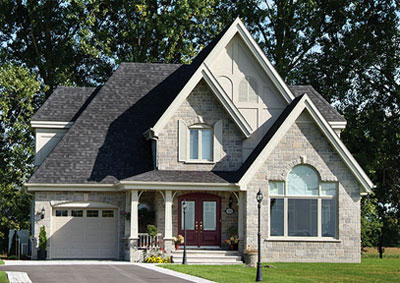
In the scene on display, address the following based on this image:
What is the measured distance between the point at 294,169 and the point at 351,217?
3.22m

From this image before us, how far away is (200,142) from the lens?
35000mm

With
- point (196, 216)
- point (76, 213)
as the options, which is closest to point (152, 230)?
point (196, 216)

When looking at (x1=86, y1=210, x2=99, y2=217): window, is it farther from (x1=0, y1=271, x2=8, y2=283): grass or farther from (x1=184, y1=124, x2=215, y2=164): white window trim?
(x1=0, y1=271, x2=8, y2=283): grass

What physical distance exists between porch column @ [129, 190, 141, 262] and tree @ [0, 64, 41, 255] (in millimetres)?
15103

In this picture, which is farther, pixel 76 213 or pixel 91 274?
pixel 76 213

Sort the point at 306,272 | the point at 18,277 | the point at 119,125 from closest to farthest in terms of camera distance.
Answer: the point at 18,277 < the point at 306,272 < the point at 119,125

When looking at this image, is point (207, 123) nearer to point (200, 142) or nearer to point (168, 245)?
point (200, 142)

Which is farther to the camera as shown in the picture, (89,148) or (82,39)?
(82,39)

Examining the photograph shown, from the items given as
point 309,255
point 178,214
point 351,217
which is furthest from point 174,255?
point 351,217

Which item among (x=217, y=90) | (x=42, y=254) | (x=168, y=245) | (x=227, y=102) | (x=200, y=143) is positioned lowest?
(x=42, y=254)

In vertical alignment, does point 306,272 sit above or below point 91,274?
below

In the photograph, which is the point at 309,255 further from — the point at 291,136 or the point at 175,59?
the point at 175,59

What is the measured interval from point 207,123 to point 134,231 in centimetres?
585

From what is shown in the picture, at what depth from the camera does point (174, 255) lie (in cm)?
3306
